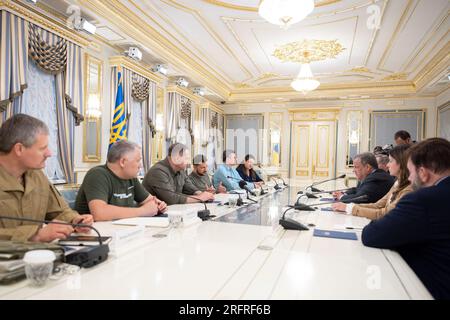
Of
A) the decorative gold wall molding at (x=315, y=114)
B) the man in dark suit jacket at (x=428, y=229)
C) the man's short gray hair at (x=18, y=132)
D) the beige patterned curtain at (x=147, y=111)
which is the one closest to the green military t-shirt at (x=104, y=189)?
the man's short gray hair at (x=18, y=132)

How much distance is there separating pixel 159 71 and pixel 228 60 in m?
1.50

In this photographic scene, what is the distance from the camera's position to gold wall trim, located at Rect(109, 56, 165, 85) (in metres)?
4.91

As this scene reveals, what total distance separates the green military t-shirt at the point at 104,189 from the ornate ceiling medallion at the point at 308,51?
430 cm

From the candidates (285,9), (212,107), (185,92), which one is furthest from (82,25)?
(212,107)

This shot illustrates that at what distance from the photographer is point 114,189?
7.23 ft

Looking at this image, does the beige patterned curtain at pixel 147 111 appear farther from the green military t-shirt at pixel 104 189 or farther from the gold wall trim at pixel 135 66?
the green military t-shirt at pixel 104 189

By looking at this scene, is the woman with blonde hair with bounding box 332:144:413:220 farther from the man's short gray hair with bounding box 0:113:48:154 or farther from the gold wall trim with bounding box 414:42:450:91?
the gold wall trim with bounding box 414:42:450:91

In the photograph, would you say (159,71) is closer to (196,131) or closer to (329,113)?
(196,131)

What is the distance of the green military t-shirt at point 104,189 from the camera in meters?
2.05

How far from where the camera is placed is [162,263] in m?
1.18

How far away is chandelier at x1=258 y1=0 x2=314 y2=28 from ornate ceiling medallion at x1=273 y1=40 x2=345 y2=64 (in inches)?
81.0

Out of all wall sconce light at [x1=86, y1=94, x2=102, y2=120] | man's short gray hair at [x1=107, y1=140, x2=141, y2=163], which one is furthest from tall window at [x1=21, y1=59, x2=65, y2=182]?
man's short gray hair at [x1=107, y1=140, x2=141, y2=163]
